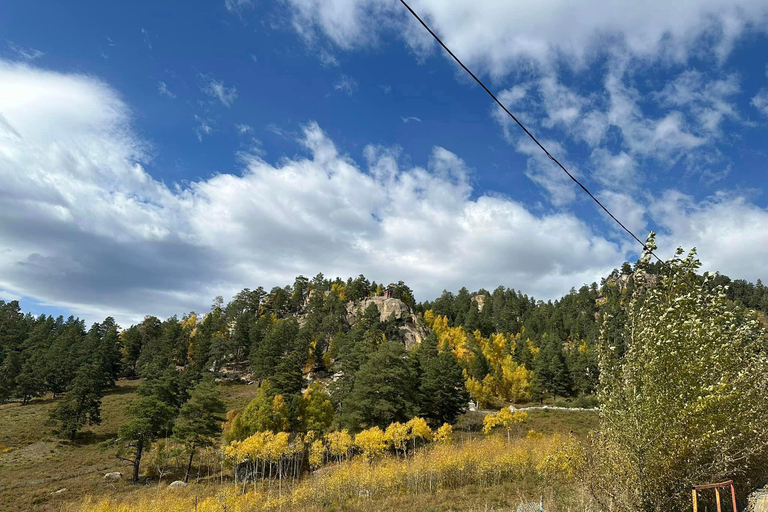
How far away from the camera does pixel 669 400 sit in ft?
36.1

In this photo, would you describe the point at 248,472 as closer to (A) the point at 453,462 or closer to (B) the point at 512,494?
(A) the point at 453,462

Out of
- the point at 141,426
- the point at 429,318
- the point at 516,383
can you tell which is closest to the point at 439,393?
the point at 516,383

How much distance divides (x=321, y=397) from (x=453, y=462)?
23.7m

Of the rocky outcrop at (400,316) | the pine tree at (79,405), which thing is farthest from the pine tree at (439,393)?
the rocky outcrop at (400,316)

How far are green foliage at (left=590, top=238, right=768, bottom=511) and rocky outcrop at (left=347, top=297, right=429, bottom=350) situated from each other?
10154 centimetres

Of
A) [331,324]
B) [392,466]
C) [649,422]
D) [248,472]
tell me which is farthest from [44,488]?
[331,324]

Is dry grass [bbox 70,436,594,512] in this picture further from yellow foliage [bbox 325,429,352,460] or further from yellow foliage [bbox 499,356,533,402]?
yellow foliage [bbox 499,356,533,402]

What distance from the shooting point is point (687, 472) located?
11586mm

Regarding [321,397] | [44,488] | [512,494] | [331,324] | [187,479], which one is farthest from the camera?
[331,324]

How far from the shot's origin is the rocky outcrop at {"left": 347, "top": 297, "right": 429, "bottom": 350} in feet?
377

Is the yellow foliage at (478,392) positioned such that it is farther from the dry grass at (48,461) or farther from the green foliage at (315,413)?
the dry grass at (48,461)

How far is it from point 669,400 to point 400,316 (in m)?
110

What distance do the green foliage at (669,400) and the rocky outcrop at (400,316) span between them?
3998 inches

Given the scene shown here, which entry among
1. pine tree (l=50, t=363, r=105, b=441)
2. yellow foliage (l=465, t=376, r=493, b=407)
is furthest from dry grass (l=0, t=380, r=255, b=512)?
yellow foliage (l=465, t=376, r=493, b=407)
